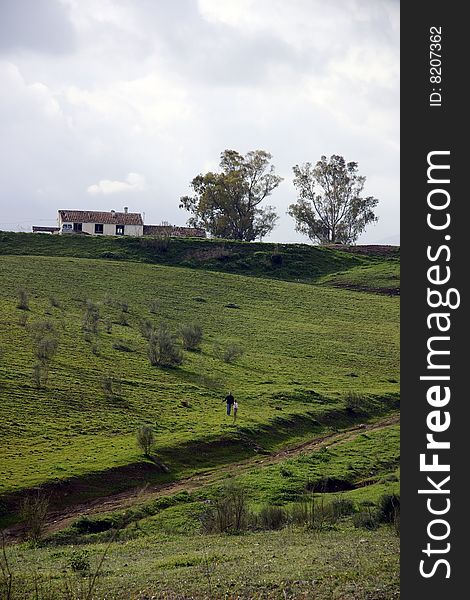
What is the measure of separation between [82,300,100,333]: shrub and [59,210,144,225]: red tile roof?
181 feet

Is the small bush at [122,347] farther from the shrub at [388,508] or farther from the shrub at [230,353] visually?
the shrub at [388,508]

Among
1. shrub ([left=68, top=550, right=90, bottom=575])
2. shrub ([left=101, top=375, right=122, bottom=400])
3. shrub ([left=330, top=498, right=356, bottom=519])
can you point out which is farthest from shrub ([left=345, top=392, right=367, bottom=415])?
shrub ([left=68, top=550, right=90, bottom=575])

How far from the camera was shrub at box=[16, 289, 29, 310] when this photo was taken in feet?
199

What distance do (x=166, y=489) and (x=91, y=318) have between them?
28345mm

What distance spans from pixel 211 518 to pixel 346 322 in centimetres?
4751

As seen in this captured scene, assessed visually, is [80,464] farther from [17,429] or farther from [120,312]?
[120,312]

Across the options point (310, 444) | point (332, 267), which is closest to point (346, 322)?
point (332, 267)

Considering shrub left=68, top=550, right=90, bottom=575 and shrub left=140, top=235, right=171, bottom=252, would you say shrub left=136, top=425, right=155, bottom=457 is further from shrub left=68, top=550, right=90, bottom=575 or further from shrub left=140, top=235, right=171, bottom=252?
shrub left=140, top=235, right=171, bottom=252

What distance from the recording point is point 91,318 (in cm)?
5834

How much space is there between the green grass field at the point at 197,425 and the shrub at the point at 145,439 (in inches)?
21.1

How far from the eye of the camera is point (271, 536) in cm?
2194

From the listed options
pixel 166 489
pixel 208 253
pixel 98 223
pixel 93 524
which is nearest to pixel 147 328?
pixel 166 489

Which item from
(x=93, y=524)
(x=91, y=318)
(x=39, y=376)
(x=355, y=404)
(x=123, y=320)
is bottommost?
(x=93, y=524)

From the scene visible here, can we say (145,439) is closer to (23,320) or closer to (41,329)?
(41,329)
